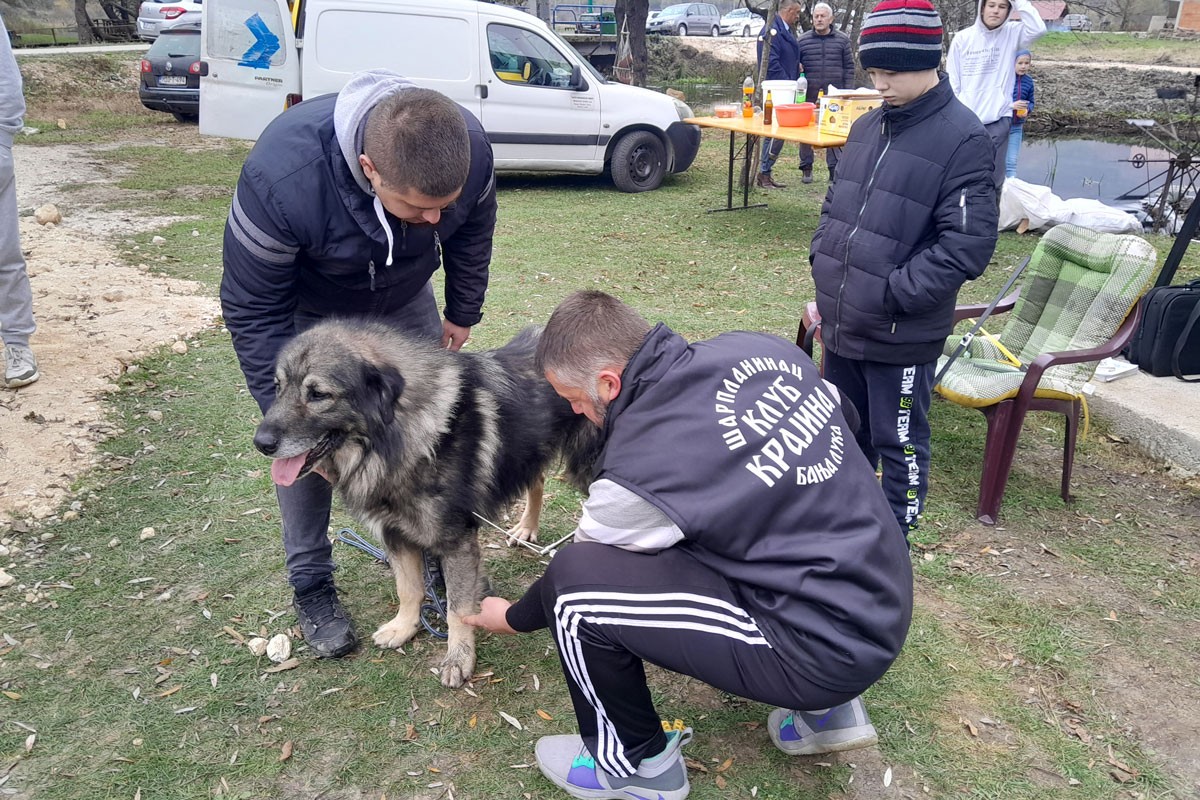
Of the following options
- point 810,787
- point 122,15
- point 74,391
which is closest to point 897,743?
point 810,787

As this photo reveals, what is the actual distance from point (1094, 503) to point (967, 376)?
86 centimetres

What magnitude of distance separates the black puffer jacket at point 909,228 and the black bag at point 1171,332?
7.79ft

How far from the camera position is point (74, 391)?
451 cm

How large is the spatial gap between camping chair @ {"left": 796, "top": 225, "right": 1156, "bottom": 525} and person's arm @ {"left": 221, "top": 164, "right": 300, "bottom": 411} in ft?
7.41

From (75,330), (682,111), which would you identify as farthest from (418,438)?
(682,111)

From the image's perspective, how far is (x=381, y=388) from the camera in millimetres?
2365

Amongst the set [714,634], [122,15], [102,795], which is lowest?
[102,795]

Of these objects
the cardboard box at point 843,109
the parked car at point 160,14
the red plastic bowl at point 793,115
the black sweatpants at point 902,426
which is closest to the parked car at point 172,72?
the red plastic bowl at point 793,115

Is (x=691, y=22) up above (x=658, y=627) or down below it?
above

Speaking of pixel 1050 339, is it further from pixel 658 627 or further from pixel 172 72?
pixel 172 72

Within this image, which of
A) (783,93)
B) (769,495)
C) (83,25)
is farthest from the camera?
(83,25)

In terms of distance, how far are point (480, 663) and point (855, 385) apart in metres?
1.84

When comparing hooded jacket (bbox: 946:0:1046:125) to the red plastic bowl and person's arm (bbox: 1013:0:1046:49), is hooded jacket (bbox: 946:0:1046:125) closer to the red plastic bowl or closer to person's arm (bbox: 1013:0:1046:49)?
person's arm (bbox: 1013:0:1046:49)

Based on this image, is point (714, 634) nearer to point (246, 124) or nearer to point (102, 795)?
point (102, 795)
